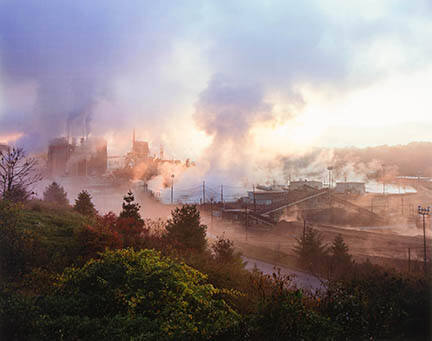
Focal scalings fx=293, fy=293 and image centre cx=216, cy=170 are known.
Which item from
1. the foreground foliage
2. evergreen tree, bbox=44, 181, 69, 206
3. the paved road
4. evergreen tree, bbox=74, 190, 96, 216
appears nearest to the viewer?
the foreground foliage

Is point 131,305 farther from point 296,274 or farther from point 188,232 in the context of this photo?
point 296,274

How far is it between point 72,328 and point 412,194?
2468 inches

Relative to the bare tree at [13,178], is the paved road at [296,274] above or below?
below

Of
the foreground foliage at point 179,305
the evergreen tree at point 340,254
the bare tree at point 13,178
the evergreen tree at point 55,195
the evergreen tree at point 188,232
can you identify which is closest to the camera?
the foreground foliage at point 179,305

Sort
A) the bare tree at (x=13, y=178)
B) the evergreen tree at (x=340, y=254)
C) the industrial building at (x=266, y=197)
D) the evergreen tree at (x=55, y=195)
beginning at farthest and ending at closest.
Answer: the industrial building at (x=266, y=197) → the evergreen tree at (x=55, y=195) → the evergreen tree at (x=340, y=254) → the bare tree at (x=13, y=178)

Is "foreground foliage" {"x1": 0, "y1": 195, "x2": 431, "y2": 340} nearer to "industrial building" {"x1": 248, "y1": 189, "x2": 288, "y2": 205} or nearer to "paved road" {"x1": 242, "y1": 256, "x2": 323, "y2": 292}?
"paved road" {"x1": 242, "y1": 256, "x2": 323, "y2": 292}

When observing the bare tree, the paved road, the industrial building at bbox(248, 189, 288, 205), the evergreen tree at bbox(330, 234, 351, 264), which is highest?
the bare tree

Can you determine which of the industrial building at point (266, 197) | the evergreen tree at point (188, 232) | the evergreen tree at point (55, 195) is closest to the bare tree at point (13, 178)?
the evergreen tree at point (188, 232)

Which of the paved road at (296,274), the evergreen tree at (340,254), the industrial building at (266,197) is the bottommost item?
the paved road at (296,274)

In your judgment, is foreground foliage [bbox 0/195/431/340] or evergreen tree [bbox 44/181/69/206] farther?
evergreen tree [bbox 44/181/69/206]

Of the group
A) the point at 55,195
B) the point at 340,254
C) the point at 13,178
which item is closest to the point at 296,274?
the point at 340,254

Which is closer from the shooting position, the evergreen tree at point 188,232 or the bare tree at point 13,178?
the evergreen tree at point 188,232

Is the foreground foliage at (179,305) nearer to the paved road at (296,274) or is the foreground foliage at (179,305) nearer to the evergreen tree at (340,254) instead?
the paved road at (296,274)

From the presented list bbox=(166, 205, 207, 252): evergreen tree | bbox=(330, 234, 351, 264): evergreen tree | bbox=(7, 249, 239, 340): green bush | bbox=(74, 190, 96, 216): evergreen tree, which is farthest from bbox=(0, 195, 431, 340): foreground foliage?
bbox=(74, 190, 96, 216): evergreen tree
